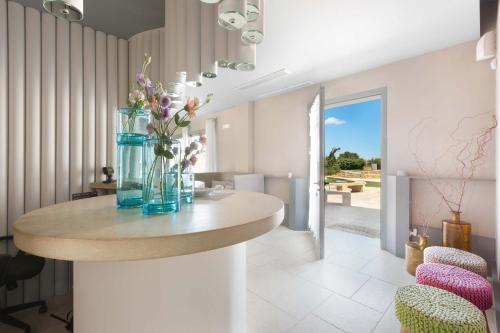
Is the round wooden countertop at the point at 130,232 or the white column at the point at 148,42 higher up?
the white column at the point at 148,42

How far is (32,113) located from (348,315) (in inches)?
132

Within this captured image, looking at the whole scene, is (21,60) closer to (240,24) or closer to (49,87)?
(49,87)

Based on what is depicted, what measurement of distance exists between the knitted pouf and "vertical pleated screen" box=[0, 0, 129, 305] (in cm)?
336

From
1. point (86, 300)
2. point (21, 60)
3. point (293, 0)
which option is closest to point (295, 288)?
point (86, 300)

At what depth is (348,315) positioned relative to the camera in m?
1.99

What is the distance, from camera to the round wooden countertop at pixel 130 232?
0.61 metres

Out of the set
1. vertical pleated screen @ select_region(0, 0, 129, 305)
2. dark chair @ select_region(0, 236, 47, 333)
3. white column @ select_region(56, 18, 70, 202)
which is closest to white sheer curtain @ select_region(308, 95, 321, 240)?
vertical pleated screen @ select_region(0, 0, 129, 305)

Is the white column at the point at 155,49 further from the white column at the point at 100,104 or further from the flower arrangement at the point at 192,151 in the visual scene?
the flower arrangement at the point at 192,151

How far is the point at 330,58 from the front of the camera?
3184mm

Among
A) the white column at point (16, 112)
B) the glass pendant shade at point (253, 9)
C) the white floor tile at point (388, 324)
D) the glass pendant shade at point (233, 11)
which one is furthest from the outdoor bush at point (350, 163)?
the white column at point (16, 112)

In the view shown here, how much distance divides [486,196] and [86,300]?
3856 millimetres

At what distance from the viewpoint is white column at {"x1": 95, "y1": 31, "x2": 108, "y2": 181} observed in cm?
254

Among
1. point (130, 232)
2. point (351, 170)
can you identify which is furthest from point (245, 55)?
point (351, 170)

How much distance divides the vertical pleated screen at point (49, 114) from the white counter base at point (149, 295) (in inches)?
72.4
